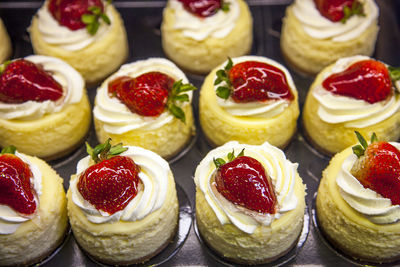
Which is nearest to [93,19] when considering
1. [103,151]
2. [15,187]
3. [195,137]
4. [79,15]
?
[79,15]

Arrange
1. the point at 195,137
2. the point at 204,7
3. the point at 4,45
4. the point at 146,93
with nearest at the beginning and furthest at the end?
the point at 146,93, the point at 195,137, the point at 204,7, the point at 4,45

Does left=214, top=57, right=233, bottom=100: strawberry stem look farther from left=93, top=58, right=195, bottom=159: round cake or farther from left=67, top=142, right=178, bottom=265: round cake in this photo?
left=67, top=142, right=178, bottom=265: round cake

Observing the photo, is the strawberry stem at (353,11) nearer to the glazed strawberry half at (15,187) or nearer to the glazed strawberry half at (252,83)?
the glazed strawberry half at (252,83)

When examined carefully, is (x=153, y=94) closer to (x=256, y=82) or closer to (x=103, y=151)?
(x=103, y=151)

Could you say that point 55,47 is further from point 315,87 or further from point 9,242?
point 315,87

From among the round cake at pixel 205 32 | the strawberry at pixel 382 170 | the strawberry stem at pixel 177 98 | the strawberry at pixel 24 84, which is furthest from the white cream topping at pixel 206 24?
the strawberry at pixel 382 170
